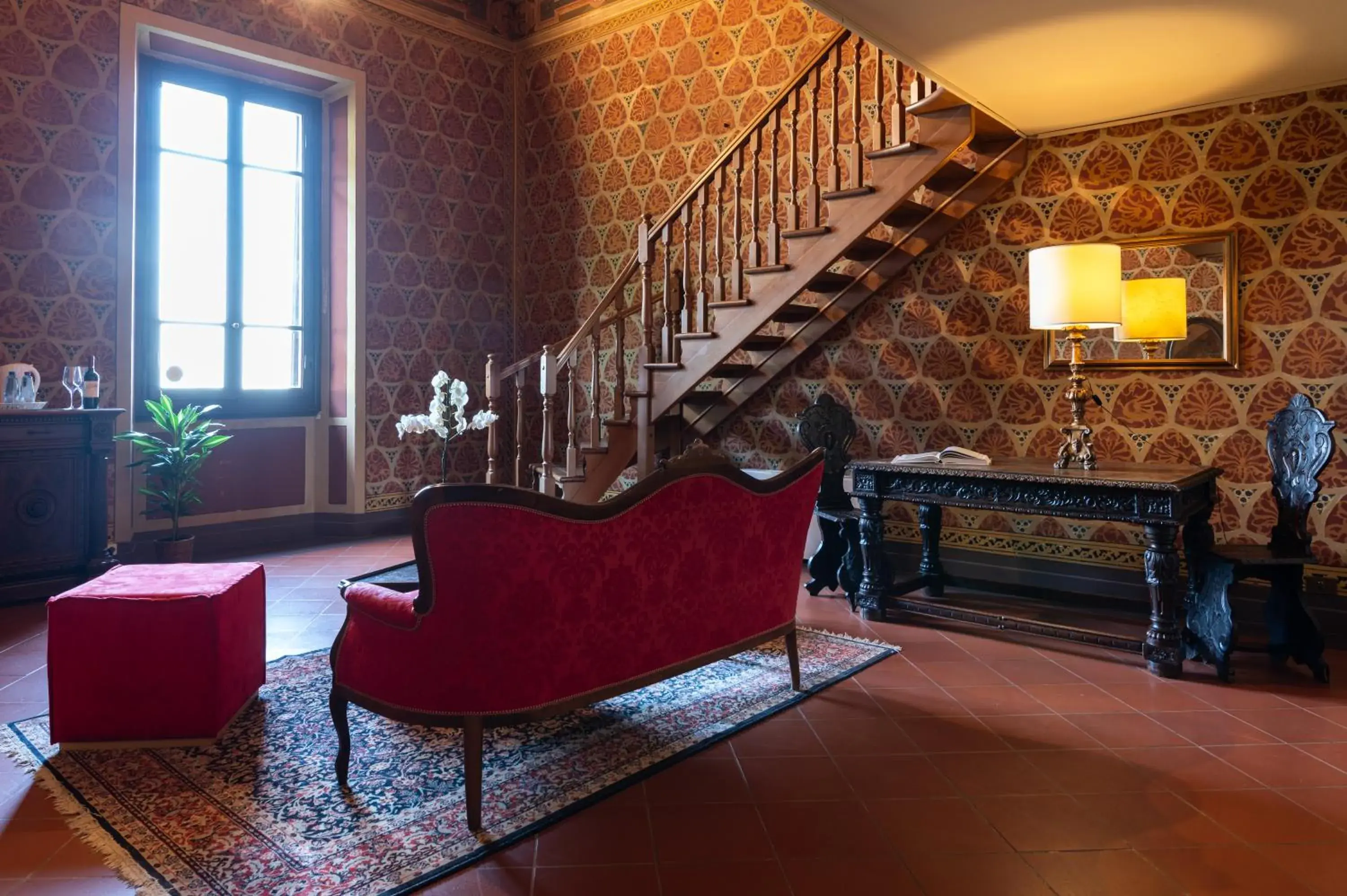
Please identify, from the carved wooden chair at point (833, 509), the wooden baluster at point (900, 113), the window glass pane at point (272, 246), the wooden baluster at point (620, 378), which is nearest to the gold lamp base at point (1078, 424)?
the carved wooden chair at point (833, 509)

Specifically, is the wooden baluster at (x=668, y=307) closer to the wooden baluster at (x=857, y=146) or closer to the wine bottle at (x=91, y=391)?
the wooden baluster at (x=857, y=146)

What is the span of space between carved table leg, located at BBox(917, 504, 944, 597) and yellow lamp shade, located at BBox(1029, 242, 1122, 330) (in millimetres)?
1547

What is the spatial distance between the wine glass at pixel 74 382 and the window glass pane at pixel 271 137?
2276mm

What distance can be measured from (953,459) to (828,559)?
3.66 ft

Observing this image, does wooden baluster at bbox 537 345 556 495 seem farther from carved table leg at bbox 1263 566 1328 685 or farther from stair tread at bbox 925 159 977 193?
carved table leg at bbox 1263 566 1328 685

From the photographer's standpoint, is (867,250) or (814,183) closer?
(814,183)

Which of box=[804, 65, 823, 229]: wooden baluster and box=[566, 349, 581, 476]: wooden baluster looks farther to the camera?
box=[566, 349, 581, 476]: wooden baluster

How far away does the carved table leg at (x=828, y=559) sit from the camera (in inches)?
205

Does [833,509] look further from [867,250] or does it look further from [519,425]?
[519,425]

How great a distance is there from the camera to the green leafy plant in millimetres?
5562

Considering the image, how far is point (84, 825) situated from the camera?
2.44m

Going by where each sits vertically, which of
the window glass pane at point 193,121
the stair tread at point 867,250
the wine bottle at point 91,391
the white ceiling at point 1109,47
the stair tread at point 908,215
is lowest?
the wine bottle at point 91,391

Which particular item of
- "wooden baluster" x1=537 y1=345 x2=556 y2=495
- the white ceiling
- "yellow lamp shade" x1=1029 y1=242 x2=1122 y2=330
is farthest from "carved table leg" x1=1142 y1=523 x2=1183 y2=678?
"wooden baluster" x1=537 y1=345 x2=556 y2=495

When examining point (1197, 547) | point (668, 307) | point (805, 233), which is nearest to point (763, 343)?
point (668, 307)
